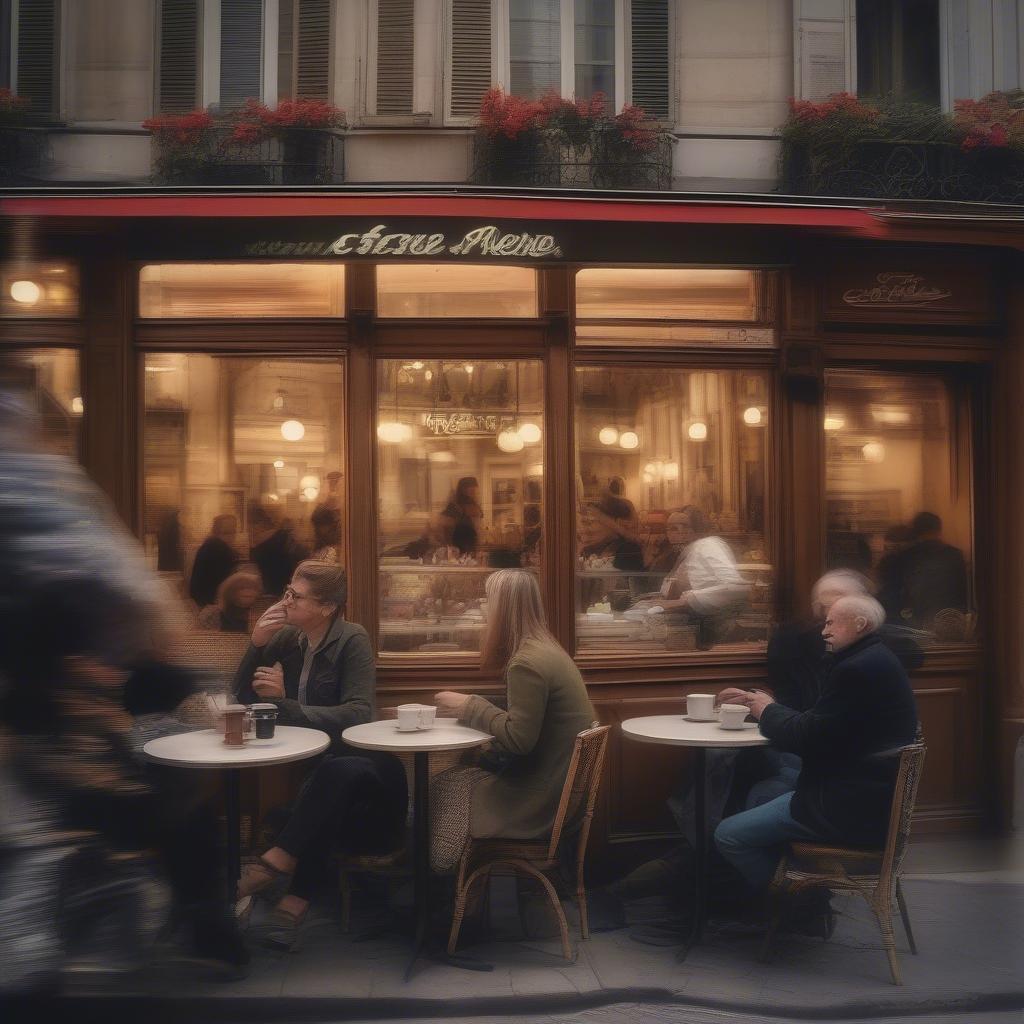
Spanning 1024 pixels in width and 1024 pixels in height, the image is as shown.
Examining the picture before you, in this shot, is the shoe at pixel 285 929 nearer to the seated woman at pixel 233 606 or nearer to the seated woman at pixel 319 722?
the seated woman at pixel 319 722

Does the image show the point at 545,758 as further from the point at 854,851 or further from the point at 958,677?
the point at 958,677

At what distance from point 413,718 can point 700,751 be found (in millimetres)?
1413

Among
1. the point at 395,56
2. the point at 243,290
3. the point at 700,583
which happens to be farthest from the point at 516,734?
the point at 395,56

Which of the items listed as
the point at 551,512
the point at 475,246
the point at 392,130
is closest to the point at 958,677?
the point at 551,512

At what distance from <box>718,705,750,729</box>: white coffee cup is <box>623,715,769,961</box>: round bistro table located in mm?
25

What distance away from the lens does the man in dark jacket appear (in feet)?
16.6

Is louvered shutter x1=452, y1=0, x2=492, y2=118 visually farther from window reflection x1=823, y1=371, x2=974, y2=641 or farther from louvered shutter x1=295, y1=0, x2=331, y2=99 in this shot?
window reflection x1=823, y1=371, x2=974, y2=641

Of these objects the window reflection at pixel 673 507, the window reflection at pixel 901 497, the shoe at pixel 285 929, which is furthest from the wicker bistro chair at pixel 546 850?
the window reflection at pixel 901 497

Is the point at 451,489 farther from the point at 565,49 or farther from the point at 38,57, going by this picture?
the point at 38,57

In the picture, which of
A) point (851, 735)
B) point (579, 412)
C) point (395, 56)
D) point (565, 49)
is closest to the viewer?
point (851, 735)

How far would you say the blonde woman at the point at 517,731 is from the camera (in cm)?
544

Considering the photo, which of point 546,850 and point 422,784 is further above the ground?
point 422,784

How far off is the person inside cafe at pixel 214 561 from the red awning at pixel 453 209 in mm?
2013

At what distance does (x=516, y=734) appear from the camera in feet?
17.7
